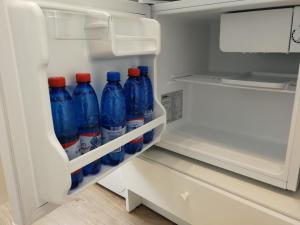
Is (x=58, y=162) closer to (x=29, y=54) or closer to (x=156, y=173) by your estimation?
(x=29, y=54)

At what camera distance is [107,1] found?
786 mm

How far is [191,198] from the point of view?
1000 mm

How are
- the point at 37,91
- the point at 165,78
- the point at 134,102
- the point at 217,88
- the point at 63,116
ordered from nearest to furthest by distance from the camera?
the point at 37,91 → the point at 63,116 → the point at 134,102 → the point at 165,78 → the point at 217,88

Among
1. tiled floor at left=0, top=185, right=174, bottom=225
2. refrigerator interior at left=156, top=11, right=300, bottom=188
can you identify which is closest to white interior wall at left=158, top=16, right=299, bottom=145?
refrigerator interior at left=156, top=11, right=300, bottom=188

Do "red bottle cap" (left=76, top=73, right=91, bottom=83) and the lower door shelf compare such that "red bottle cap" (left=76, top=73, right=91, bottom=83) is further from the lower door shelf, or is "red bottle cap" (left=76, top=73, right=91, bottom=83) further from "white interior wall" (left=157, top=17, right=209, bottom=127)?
"white interior wall" (left=157, top=17, right=209, bottom=127)

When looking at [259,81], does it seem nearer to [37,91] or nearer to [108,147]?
[108,147]

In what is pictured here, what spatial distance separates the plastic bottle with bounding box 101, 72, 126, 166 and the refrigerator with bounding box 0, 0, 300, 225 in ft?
0.15

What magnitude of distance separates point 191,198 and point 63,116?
65cm

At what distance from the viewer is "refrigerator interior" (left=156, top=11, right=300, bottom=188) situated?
1.05 metres

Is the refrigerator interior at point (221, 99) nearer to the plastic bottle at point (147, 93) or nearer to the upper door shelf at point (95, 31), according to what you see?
the plastic bottle at point (147, 93)

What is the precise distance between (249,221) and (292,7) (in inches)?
31.1

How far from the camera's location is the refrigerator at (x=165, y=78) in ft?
1.79

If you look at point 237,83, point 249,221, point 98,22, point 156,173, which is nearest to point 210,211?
point 249,221

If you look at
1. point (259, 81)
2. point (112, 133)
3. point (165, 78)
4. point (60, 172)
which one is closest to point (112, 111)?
point (112, 133)
